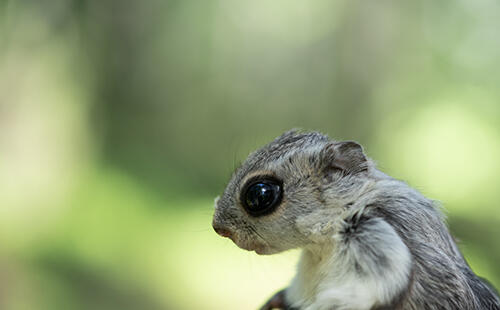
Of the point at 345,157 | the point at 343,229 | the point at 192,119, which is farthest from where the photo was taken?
the point at 192,119

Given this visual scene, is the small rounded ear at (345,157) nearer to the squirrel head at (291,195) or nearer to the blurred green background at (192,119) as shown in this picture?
the squirrel head at (291,195)

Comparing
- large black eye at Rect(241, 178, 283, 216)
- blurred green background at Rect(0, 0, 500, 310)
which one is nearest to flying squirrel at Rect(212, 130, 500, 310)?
large black eye at Rect(241, 178, 283, 216)

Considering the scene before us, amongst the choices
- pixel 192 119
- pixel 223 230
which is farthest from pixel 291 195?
pixel 192 119

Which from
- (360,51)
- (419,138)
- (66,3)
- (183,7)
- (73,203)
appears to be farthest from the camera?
(183,7)

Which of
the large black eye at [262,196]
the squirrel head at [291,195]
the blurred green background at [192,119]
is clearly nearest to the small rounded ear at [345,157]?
the squirrel head at [291,195]

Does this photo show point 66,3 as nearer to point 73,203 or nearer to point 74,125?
point 74,125

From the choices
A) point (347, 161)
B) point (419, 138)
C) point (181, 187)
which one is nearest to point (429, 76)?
point (419, 138)

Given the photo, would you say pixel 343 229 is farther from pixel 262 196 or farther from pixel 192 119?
pixel 192 119
